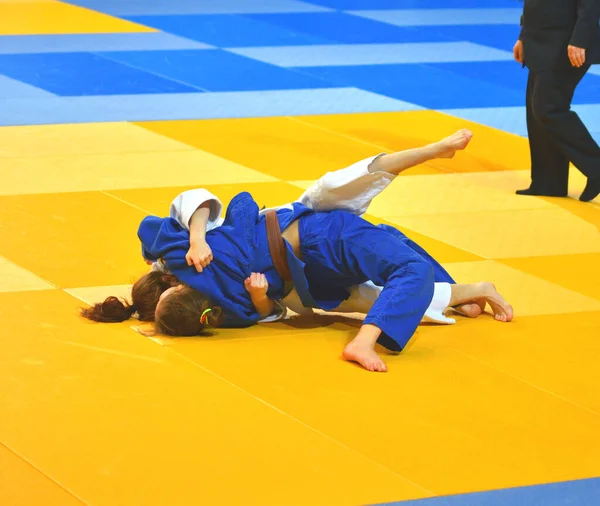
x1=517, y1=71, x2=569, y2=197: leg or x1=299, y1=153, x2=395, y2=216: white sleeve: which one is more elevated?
x1=299, y1=153, x2=395, y2=216: white sleeve

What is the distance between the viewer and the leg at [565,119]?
8.45 meters

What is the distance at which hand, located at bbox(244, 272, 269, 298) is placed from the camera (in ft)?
18.7

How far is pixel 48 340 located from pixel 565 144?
14.6 ft

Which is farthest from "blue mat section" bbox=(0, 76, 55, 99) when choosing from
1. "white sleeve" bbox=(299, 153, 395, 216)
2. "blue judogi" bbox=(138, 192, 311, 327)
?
"white sleeve" bbox=(299, 153, 395, 216)

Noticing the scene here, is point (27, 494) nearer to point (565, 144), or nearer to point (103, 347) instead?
point (103, 347)

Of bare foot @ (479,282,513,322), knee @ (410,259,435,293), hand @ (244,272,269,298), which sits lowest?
bare foot @ (479,282,513,322)

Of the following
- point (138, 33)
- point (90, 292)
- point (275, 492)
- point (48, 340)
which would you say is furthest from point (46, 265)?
point (138, 33)

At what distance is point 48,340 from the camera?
5609 millimetres

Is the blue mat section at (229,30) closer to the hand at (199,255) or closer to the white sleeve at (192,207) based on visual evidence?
the white sleeve at (192,207)

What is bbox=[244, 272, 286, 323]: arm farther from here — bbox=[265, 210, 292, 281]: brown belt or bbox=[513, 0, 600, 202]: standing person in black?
bbox=[513, 0, 600, 202]: standing person in black

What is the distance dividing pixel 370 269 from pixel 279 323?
1.96 feet

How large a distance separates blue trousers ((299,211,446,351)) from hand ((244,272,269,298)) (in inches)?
10.5

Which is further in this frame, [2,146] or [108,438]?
[2,146]

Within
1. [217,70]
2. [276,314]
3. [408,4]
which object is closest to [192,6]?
[408,4]
